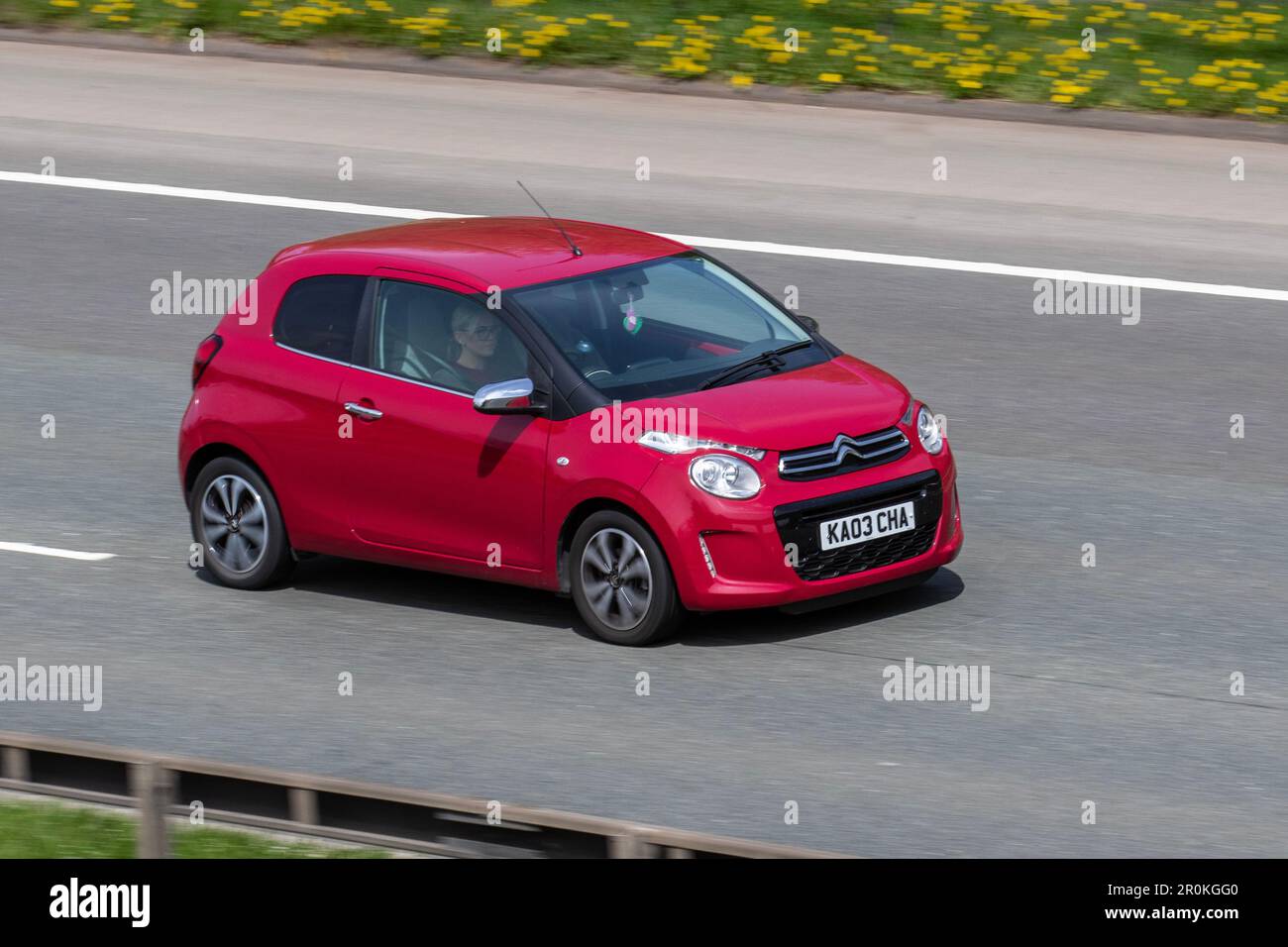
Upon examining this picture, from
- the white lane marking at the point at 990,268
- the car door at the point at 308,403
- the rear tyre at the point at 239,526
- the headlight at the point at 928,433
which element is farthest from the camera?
the white lane marking at the point at 990,268

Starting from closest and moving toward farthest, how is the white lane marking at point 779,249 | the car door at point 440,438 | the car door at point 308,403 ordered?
the car door at point 440,438
the car door at point 308,403
the white lane marking at point 779,249

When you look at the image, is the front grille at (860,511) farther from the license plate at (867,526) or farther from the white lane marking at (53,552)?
the white lane marking at (53,552)

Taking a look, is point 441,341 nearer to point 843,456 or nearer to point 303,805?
point 843,456

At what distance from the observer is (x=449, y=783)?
8625 mm

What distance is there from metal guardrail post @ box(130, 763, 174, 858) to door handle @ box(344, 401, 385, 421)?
3638 millimetres

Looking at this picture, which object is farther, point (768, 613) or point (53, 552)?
point (53, 552)

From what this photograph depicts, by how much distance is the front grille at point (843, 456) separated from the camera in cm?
977

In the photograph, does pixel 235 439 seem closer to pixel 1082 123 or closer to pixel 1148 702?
pixel 1148 702

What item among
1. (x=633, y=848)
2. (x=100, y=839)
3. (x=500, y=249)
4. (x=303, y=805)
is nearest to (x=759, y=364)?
(x=500, y=249)

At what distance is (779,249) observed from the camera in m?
16.3

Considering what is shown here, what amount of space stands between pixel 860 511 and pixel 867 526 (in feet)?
0.25

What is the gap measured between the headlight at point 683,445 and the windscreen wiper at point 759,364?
40 cm

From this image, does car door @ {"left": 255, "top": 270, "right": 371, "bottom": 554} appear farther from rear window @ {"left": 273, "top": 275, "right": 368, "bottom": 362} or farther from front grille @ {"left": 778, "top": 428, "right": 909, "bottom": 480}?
front grille @ {"left": 778, "top": 428, "right": 909, "bottom": 480}

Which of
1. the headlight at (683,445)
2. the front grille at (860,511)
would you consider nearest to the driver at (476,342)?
the headlight at (683,445)
